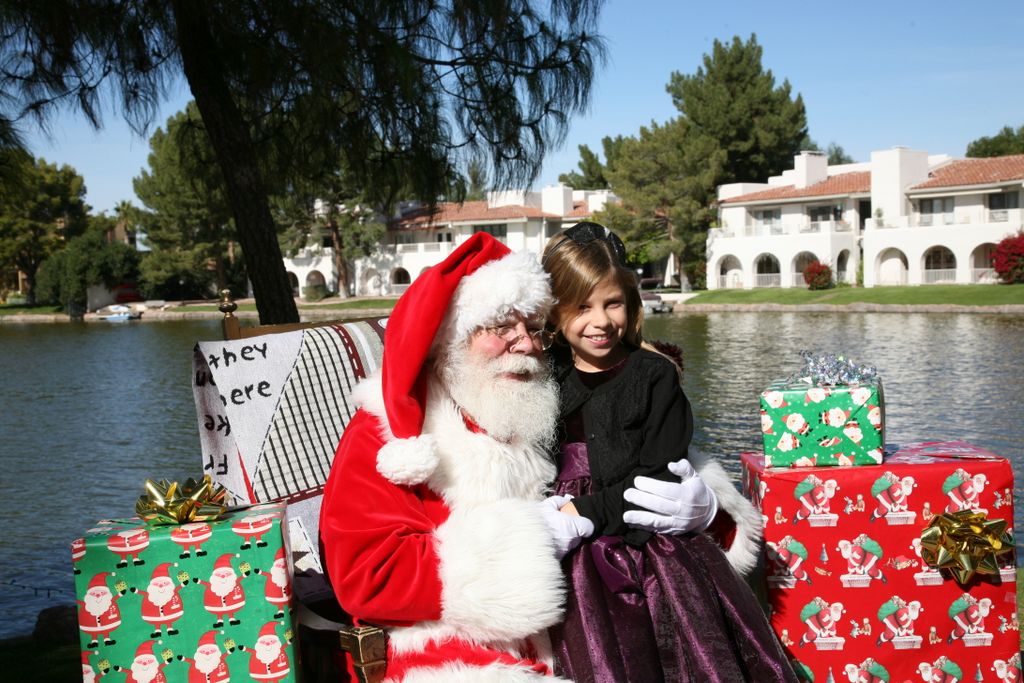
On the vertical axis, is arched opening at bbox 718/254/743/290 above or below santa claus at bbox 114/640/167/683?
above

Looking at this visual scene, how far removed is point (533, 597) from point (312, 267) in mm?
44982

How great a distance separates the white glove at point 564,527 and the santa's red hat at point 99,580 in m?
0.99

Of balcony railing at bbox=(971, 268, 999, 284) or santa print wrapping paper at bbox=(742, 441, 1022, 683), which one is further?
balcony railing at bbox=(971, 268, 999, 284)

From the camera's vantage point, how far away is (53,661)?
399 cm

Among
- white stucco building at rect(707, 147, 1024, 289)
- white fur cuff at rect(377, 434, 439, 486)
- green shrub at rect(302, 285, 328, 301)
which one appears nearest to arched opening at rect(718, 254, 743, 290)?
white stucco building at rect(707, 147, 1024, 289)

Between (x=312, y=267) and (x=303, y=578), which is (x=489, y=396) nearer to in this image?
(x=303, y=578)

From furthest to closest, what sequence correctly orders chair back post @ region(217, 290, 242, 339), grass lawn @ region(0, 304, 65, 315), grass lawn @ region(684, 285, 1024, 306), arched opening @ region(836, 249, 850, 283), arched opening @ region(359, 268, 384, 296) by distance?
1. grass lawn @ region(0, 304, 65, 315)
2. arched opening @ region(359, 268, 384, 296)
3. arched opening @ region(836, 249, 850, 283)
4. grass lawn @ region(684, 285, 1024, 306)
5. chair back post @ region(217, 290, 242, 339)

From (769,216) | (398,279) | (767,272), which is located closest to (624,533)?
(767,272)

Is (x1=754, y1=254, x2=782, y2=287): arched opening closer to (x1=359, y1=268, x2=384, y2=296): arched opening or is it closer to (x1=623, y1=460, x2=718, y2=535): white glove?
(x1=359, y1=268, x2=384, y2=296): arched opening

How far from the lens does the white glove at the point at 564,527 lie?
2301 mm

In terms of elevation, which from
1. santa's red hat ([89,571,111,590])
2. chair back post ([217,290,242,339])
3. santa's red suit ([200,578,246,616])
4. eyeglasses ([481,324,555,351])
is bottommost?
santa's red suit ([200,578,246,616])

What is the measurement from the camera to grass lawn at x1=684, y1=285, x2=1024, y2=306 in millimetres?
28797

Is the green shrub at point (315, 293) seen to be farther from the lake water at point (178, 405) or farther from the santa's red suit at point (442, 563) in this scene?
the santa's red suit at point (442, 563)

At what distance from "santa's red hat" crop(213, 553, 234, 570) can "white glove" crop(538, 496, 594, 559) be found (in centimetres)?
73
